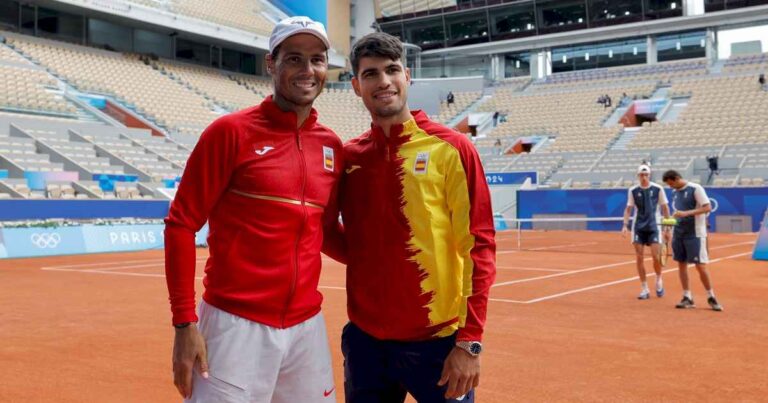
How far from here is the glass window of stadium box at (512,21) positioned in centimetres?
5203

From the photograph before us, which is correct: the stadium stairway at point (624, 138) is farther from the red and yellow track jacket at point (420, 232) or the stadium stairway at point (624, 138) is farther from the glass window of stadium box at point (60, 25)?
the red and yellow track jacket at point (420, 232)

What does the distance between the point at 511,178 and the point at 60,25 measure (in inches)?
1083

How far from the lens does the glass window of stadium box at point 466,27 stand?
177 ft

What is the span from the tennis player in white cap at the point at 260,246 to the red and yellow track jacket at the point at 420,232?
0.22 m

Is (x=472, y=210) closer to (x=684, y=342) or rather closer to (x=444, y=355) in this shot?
(x=444, y=355)

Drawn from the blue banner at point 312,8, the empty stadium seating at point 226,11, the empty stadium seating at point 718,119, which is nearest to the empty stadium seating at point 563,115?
the empty stadium seating at point 718,119

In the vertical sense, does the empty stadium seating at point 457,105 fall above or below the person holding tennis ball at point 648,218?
above

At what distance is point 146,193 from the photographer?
24.8 m

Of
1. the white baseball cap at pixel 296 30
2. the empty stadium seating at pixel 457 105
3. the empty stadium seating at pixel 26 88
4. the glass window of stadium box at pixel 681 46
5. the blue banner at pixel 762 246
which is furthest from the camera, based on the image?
the empty stadium seating at pixel 457 105

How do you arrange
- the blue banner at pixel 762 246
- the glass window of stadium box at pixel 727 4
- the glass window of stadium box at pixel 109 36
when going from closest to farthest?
the blue banner at pixel 762 246 → the glass window of stadium box at pixel 109 36 → the glass window of stadium box at pixel 727 4

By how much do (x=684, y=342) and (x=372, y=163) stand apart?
5669mm

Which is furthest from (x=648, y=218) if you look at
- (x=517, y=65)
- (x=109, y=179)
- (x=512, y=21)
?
(x=517, y=65)

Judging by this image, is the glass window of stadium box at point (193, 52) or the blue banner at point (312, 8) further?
the blue banner at point (312, 8)

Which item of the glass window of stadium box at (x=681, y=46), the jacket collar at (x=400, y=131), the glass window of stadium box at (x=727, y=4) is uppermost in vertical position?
the glass window of stadium box at (x=727, y=4)
